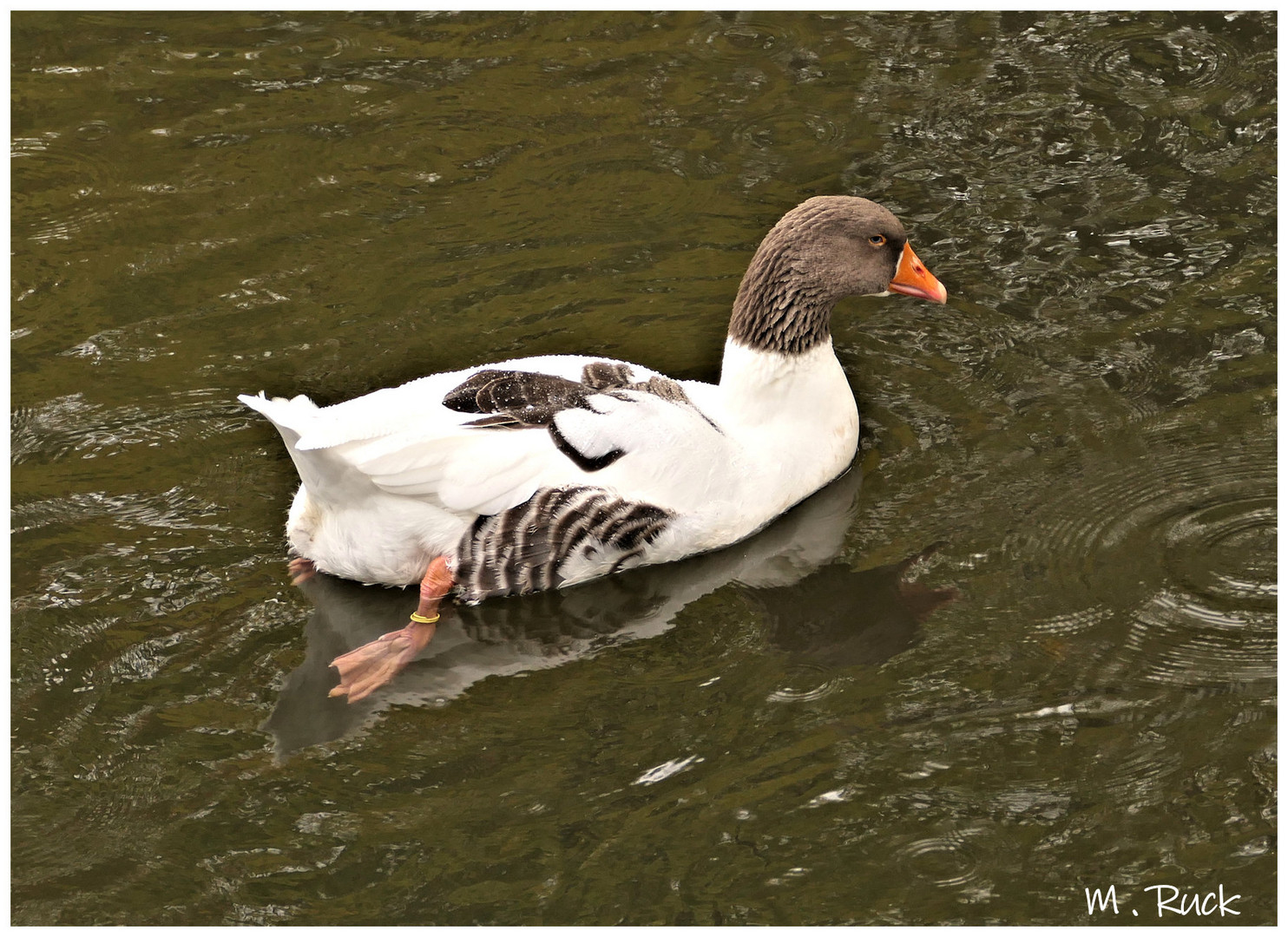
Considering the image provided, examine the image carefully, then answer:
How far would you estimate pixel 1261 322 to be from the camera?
1106 cm

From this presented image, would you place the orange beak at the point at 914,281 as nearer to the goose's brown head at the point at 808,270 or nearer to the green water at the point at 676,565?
the goose's brown head at the point at 808,270

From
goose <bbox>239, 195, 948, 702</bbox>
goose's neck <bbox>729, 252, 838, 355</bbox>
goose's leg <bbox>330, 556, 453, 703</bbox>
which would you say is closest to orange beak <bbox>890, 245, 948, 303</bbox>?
goose <bbox>239, 195, 948, 702</bbox>

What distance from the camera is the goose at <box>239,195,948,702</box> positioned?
343 inches

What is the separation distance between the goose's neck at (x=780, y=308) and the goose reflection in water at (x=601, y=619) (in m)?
1.15

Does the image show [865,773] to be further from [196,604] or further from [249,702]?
[196,604]

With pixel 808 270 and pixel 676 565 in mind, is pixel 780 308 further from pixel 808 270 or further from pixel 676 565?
pixel 676 565

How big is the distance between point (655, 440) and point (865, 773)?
2222 millimetres

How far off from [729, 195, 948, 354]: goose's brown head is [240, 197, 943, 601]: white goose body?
1 cm

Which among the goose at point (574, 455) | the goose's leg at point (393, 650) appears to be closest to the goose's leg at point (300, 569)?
the goose at point (574, 455)

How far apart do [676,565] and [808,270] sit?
6.21 feet

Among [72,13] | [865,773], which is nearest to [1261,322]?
[865,773]

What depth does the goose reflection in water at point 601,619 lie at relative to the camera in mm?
8602

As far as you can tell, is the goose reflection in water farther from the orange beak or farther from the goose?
the orange beak

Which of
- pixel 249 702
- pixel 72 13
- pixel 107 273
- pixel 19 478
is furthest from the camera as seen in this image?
pixel 72 13
